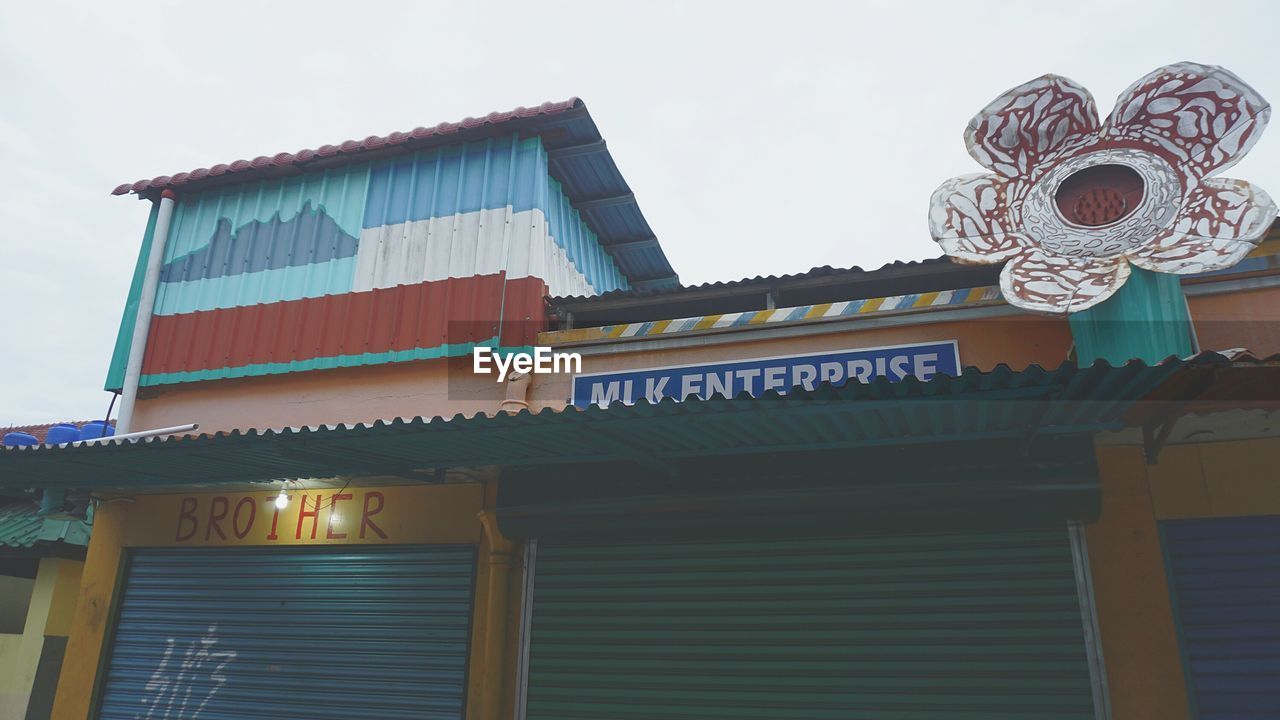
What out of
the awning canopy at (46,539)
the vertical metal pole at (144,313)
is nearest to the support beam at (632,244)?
the vertical metal pole at (144,313)

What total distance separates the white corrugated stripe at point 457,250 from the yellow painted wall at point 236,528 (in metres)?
2.91

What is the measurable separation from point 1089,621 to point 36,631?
1463 centimetres

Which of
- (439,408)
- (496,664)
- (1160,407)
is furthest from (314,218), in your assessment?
(1160,407)

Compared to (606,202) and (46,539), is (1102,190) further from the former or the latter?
(46,539)

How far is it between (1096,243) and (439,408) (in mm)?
7300

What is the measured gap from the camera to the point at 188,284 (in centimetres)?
1134

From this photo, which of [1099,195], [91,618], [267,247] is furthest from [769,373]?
[91,618]

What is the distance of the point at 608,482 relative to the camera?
294 inches

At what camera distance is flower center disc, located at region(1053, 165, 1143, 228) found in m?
7.34

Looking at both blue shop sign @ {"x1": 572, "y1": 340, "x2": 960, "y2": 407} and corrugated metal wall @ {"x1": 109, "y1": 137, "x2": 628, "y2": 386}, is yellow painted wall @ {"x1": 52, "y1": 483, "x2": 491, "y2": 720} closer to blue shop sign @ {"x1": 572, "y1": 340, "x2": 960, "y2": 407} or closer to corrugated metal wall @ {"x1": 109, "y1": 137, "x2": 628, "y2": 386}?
corrugated metal wall @ {"x1": 109, "y1": 137, "x2": 628, "y2": 386}

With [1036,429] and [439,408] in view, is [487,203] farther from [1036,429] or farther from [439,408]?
[1036,429]

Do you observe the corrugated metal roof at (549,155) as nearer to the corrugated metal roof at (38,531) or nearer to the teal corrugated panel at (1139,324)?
the corrugated metal roof at (38,531)

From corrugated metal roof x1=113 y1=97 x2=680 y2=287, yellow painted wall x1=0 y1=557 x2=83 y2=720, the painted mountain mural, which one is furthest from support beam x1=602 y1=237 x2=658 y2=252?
yellow painted wall x1=0 y1=557 x2=83 y2=720

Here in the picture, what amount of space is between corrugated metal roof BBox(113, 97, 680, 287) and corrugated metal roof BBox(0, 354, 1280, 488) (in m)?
5.02
